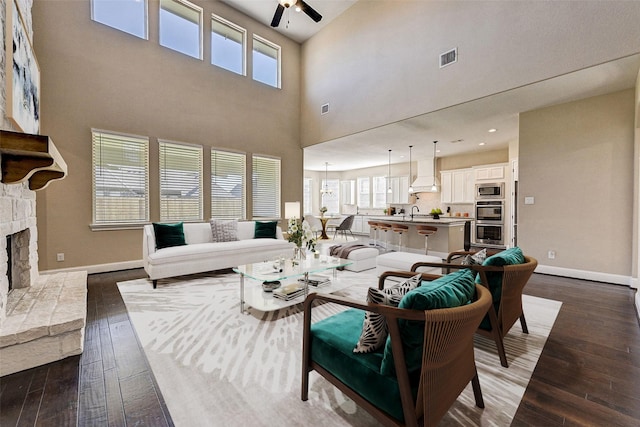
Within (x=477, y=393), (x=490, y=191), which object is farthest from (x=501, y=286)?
(x=490, y=191)

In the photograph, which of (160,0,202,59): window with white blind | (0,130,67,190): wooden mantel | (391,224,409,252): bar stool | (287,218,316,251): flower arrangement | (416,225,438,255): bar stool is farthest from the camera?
(391,224,409,252): bar stool

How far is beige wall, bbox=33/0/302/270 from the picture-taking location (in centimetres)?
417

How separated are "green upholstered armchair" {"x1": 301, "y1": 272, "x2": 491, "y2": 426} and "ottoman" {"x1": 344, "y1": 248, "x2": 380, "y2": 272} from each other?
311 centimetres

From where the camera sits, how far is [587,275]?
13.7 ft

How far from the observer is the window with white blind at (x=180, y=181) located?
526 cm

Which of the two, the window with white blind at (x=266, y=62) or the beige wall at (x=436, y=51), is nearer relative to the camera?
the beige wall at (x=436, y=51)

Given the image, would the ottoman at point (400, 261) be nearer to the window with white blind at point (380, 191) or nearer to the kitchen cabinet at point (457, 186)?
the kitchen cabinet at point (457, 186)

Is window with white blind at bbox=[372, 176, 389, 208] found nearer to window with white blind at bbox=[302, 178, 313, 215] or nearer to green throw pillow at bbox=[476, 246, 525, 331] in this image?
window with white blind at bbox=[302, 178, 313, 215]

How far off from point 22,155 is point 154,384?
6.78 feet

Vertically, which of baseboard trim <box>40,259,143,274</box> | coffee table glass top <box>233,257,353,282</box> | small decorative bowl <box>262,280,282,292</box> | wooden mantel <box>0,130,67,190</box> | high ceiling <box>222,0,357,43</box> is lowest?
baseboard trim <box>40,259,143,274</box>

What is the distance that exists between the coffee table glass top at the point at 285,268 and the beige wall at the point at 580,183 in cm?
373

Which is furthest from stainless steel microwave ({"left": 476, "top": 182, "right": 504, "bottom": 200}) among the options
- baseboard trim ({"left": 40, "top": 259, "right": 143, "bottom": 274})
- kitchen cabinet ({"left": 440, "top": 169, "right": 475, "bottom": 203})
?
baseboard trim ({"left": 40, "top": 259, "right": 143, "bottom": 274})

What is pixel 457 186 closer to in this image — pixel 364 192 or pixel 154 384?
pixel 364 192

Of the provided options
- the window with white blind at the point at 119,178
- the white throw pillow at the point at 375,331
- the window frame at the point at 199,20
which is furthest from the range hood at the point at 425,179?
the white throw pillow at the point at 375,331
